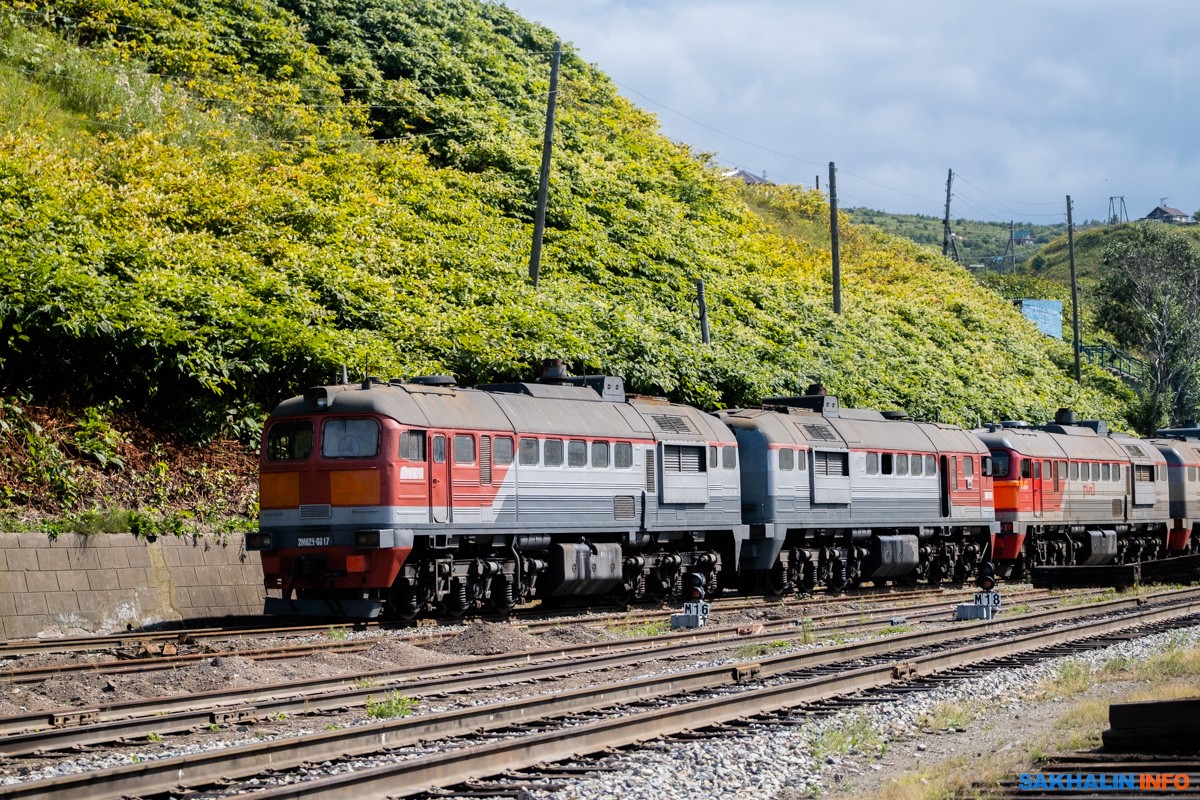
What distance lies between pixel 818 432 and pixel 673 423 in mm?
5011

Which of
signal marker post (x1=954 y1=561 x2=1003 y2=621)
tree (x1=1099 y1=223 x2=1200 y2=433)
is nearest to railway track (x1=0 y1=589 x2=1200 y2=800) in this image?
signal marker post (x1=954 y1=561 x2=1003 y2=621)

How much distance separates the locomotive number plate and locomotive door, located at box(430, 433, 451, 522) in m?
1.54

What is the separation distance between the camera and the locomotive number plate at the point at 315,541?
64.7 ft

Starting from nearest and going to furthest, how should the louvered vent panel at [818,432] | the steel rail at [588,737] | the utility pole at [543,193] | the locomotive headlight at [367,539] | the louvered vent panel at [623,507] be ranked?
the steel rail at [588,737], the locomotive headlight at [367,539], the louvered vent panel at [623,507], the louvered vent panel at [818,432], the utility pole at [543,193]

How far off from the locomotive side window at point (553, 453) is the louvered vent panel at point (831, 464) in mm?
7954

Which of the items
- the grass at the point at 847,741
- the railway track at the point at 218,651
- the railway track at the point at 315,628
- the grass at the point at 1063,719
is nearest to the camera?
the grass at the point at 1063,719

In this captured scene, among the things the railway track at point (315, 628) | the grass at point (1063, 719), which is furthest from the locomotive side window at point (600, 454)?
the grass at point (1063, 719)

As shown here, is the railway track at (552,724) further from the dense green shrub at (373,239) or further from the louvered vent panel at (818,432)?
the dense green shrub at (373,239)

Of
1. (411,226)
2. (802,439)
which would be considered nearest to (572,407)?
(802,439)

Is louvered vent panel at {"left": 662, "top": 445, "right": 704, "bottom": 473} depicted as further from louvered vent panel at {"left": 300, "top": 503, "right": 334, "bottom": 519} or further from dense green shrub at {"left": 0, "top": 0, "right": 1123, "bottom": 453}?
louvered vent panel at {"left": 300, "top": 503, "right": 334, "bottom": 519}

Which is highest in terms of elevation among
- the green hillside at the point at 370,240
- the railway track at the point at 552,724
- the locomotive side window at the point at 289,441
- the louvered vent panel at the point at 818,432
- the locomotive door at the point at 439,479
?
the green hillside at the point at 370,240

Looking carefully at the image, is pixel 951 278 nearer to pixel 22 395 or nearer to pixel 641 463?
pixel 641 463

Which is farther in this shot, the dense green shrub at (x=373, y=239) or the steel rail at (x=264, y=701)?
the dense green shrub at (x=373, y=239)

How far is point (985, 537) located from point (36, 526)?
23.9m
